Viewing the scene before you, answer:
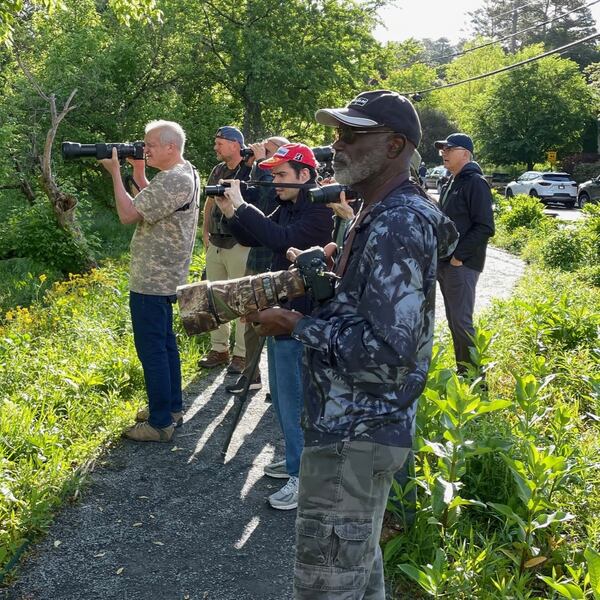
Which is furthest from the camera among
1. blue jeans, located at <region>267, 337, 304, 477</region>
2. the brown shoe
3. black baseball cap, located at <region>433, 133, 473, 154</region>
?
the brown shoe

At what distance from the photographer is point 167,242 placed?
4598 mm

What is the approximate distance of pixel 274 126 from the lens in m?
22.2

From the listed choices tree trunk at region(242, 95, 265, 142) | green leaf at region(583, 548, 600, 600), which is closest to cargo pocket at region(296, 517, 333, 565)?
green leaf at region(583, 548, 600, 600)

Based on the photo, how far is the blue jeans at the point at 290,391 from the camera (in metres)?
3.88

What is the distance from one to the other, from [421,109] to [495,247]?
1637 inches

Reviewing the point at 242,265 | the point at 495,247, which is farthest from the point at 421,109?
the point at 242,265

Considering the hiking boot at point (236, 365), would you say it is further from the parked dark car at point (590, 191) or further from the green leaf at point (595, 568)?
the parked dark car at point (590, 191)

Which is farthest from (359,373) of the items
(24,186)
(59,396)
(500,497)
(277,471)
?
(24,186)

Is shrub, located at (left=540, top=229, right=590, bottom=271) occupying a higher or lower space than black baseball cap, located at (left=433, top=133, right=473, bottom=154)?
lower

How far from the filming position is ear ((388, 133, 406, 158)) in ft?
7.55

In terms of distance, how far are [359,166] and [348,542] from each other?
1.19m

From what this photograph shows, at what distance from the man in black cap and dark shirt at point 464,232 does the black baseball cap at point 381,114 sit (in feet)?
10.2

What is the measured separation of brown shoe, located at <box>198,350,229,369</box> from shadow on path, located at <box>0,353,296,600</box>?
138 cm

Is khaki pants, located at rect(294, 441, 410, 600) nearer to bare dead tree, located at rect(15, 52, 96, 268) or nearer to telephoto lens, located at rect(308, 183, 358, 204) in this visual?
telephoto lens, located at rect(308, 183, 358, 204)
